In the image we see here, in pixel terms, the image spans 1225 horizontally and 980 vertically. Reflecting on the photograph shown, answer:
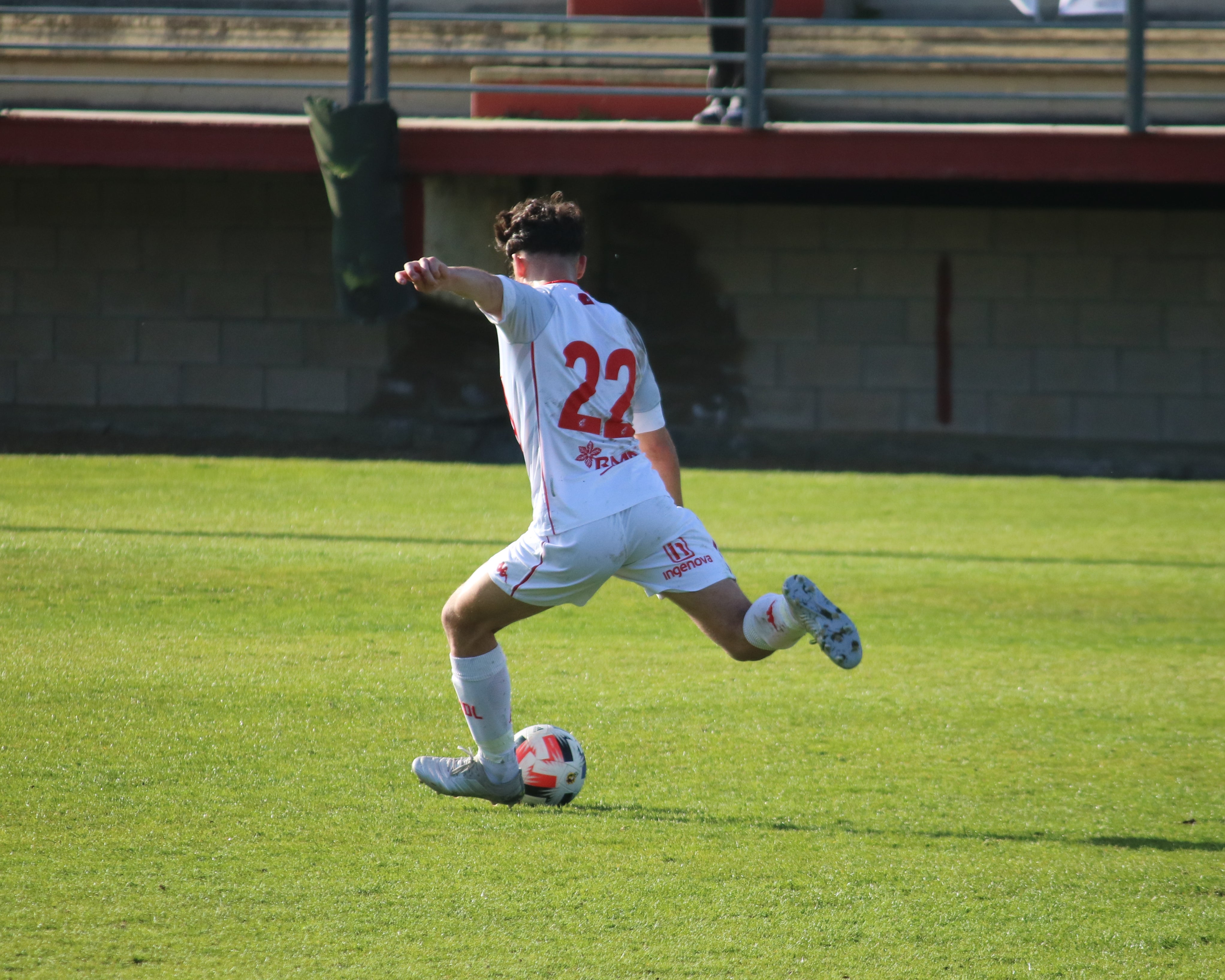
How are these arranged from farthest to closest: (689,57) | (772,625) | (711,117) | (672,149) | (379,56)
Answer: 1. (711,117)
2. (672,149)
3. (379,56)
4. (689,57)
5. (772,625)

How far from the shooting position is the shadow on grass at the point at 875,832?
419 centimetres

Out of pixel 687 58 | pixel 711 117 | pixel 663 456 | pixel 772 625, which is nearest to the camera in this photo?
pixel 772 625

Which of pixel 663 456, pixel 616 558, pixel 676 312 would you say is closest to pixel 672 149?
pixel 676 312

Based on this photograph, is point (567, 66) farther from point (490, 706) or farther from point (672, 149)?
point (490, 706)

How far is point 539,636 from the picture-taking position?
684 centimetres

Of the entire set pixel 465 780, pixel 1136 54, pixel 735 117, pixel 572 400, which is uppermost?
pixel 1136 54

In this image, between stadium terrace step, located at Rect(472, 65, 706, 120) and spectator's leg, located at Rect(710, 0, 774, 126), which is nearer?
spectator's leg, located at Rect(710, 0, 774, 126)

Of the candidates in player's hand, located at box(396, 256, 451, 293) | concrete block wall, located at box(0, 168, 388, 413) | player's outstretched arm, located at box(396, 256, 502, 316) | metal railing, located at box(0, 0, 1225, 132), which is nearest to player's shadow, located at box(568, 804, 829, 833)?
player's outstretched arm, located at box(396, 256, 502, 316)

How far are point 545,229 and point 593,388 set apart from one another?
0.50 meters

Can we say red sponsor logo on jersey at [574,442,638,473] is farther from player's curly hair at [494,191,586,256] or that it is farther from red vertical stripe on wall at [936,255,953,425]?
red vertical stripe on wall at [936,255,953,425]

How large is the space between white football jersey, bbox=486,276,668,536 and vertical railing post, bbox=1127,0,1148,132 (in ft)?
31.2

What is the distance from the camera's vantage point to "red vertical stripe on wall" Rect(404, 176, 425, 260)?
13188 mm

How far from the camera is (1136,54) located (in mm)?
12078

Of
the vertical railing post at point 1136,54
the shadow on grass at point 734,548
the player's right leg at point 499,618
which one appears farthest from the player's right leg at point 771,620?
the vertical railing post at point 1136,54
